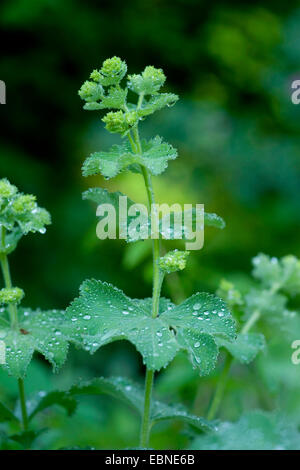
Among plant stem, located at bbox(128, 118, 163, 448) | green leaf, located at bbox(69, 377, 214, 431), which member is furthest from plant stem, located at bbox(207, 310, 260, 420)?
plant stem, located at bbox(128, 118, 163, 448)

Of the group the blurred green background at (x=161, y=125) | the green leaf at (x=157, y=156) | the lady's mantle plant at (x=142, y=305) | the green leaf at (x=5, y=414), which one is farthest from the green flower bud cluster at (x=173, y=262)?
the blurred green background at (x=161, y=125)

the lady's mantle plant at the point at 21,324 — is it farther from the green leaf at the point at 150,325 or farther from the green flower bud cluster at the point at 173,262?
the green flower bud cluster at the point at 173,262

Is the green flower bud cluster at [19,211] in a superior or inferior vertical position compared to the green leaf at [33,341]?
superior

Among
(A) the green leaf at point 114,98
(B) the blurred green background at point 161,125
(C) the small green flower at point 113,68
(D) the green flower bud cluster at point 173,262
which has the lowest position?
(D) the green flower bud cluster at point 173,262

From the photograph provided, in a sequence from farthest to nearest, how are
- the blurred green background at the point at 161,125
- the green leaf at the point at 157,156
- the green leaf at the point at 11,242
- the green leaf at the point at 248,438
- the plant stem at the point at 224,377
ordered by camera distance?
the blurred green background at the point at 161,125
the plant stem at the point at 224,377
the green leaf at the point at 11,242
the green leaf at the point at 157,156
the green leaf at the point at 248,438

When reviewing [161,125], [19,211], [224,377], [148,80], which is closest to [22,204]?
[19,211]
